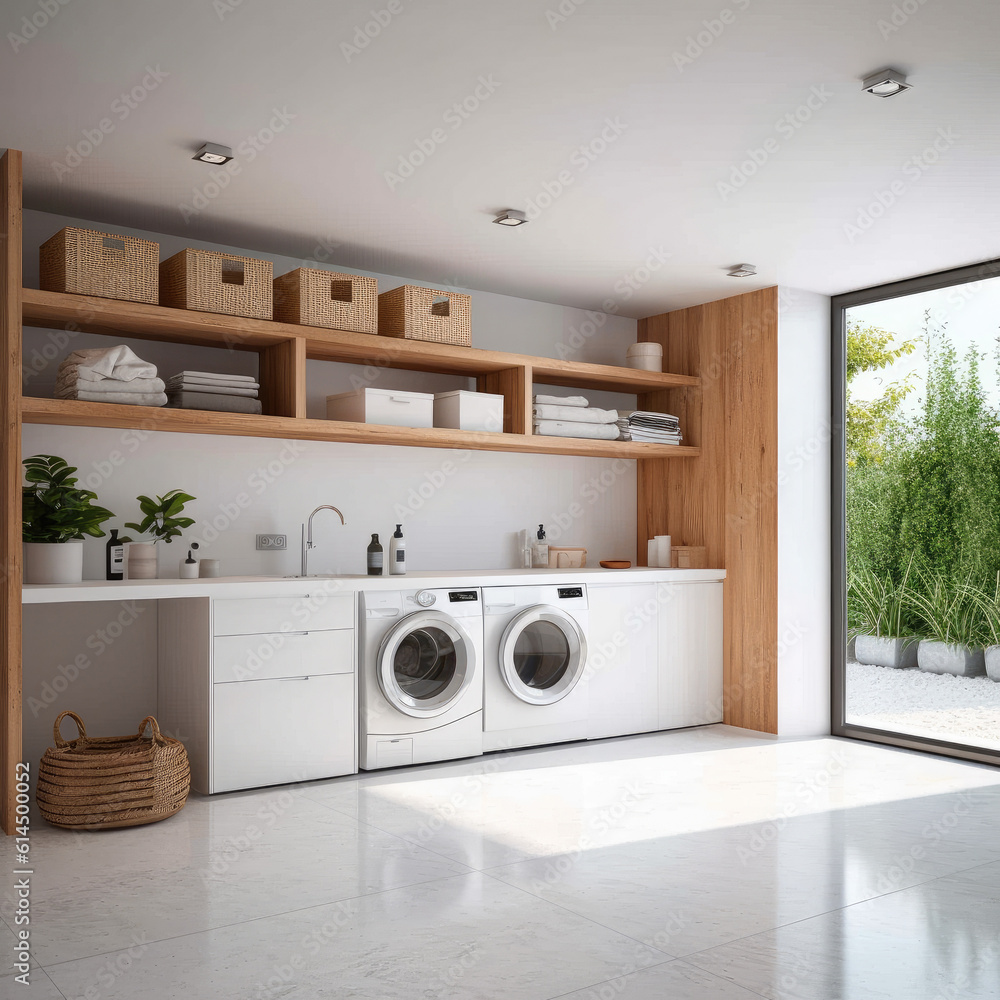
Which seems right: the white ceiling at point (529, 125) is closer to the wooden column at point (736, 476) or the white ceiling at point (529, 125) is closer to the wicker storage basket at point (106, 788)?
the wooden column at point (736, 476)

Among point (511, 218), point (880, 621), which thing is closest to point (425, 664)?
point (511, 218)

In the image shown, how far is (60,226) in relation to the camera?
4.06 m

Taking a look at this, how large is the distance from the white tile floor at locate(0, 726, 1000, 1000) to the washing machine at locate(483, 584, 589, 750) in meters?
0.45

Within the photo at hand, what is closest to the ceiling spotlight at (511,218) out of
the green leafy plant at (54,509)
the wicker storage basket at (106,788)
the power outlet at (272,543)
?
the power outlet at (272,543)

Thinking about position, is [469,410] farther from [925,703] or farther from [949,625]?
[925,703]

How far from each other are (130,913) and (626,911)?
1375 mm

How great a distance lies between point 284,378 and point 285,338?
19cm

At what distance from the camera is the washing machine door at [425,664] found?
4.22m

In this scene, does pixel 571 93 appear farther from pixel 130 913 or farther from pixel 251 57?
pixel 130 913

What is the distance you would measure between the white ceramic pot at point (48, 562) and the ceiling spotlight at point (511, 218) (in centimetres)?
220

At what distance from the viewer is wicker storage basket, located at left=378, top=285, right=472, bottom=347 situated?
14.8 ft

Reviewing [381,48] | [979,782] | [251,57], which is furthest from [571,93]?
[979,782]

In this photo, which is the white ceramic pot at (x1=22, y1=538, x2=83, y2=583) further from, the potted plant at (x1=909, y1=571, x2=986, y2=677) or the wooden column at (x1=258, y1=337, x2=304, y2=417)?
the potted plant at (x1=909, y1=571, x2=986, y2=677)

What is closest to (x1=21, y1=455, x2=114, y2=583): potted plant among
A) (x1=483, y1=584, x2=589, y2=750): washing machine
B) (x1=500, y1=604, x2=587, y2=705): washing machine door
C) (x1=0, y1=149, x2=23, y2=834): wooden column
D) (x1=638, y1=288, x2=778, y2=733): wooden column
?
(x1=0, y1=149, x2=23, y2=834): wooden column
